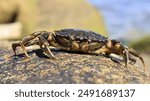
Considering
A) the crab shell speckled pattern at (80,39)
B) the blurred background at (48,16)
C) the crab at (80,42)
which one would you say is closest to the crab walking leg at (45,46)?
the crab at (80,42)

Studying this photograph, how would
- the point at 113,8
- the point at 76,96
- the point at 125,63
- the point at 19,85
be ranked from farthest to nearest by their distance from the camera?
the point at 113,8 < the point at 125,63 < the point at 19,85 < the point at 76,96

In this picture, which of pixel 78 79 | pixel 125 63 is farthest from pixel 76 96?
pixel 125 63

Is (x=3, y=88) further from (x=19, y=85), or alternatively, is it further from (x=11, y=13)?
(x=11, y=13)

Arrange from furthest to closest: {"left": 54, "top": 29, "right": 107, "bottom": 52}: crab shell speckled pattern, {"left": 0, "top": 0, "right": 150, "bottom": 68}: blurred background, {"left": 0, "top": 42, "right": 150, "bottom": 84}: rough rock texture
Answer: {"left": 0, "top": 0, "right": 150, "bottom": 68}: blurred background
{"left": 54, "top": 29, "right": 107, "bottom": 52}: crab shell speckled pattern
{"left": 0, "top": 42, "right": 150, "bottom": 84}: rough rock texture

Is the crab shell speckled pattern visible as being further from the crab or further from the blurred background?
the blurred background

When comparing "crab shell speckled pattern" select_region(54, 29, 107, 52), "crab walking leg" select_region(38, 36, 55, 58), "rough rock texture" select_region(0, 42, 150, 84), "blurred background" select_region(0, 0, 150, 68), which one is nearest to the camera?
"rough rock texture" select_region(0, 42, 150, 84)

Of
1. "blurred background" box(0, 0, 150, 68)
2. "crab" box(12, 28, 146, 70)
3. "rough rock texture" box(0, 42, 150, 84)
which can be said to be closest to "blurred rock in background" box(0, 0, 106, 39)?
"blurred background" box(0, 0, 150, 68)

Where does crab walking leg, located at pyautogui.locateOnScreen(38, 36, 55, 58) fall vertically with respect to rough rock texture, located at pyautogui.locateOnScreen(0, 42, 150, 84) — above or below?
above

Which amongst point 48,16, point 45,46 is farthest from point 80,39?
point 48,16
